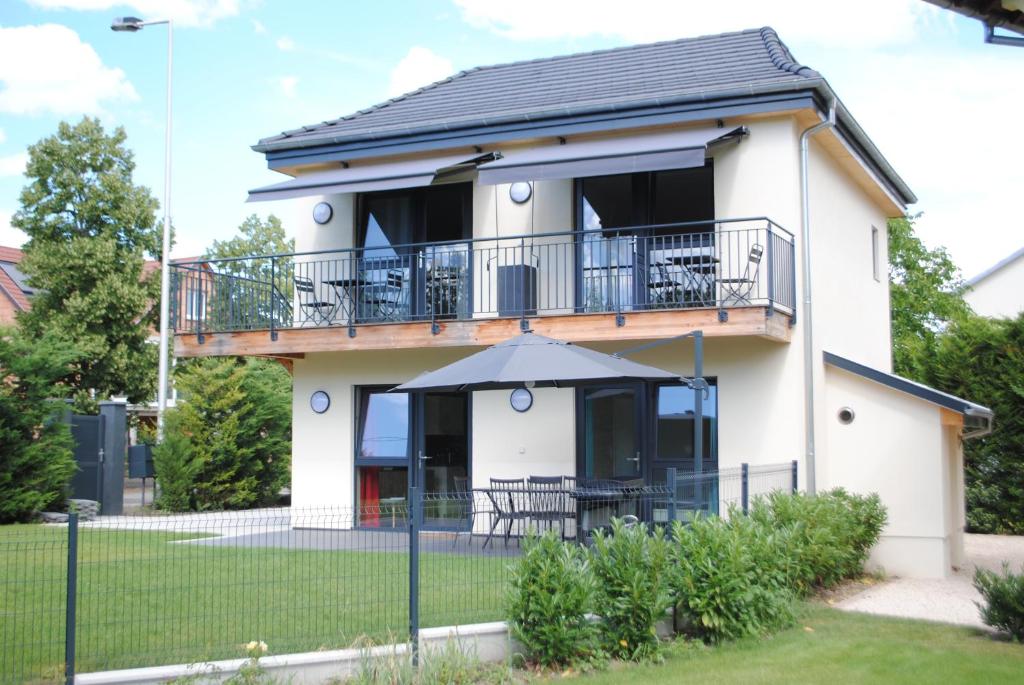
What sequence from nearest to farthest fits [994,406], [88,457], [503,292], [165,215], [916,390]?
[916,390], [503,292], [994,406], [88,457], [165,215]

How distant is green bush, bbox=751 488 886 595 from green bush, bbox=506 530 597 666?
9.31 feet

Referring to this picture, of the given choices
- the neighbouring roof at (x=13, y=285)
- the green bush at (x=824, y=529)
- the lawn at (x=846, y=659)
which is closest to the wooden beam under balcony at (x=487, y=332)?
the green bush at (x=824, y=529)

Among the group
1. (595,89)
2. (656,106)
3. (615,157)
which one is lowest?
(615,157)

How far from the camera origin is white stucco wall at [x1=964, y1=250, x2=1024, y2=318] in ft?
140

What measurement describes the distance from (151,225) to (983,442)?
22347mm

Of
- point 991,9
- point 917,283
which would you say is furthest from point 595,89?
point 917,283

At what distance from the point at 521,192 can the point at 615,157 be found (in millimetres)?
2087

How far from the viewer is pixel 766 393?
13.9 m

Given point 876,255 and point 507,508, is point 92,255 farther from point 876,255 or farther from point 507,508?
point 876,255

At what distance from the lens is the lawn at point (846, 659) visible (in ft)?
25.4

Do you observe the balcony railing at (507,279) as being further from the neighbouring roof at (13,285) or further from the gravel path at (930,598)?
the neighbouring roof at (13,285)

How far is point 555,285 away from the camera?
49.4 feet

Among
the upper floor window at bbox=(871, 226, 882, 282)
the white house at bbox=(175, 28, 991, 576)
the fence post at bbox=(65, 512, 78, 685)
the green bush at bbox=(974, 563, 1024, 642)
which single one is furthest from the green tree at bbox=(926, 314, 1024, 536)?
the fence post at bbox=(65, 512, 78, 685)

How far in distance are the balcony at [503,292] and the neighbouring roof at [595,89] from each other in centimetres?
171
